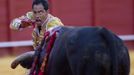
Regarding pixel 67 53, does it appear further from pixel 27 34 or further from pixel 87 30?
pixel 27 34

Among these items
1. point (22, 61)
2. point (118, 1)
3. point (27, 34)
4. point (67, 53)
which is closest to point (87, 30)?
point (67, 53)

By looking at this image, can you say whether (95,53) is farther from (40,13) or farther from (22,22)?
(22,22)

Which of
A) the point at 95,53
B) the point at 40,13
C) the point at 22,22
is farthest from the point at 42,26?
the point at 95,53

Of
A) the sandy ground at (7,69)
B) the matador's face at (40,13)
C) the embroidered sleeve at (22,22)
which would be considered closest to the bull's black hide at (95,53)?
the matador's face at (40,13)

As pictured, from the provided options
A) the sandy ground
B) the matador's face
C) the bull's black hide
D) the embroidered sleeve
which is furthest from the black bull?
the sandy ground

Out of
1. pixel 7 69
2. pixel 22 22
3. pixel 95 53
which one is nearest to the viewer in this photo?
pixel 95 53

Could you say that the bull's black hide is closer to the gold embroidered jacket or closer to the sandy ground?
the gold embroidered jacket

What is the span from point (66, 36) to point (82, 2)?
6419mm

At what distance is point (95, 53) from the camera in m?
3.45

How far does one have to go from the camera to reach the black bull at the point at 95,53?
3.46 m

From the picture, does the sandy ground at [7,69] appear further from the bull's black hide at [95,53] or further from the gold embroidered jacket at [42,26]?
the bull's black hide at [95,53]

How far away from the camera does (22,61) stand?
15.3 feet

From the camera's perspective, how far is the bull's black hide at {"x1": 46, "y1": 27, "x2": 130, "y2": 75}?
136 inches

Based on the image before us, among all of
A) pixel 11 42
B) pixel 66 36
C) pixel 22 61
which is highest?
pixel 66 36
